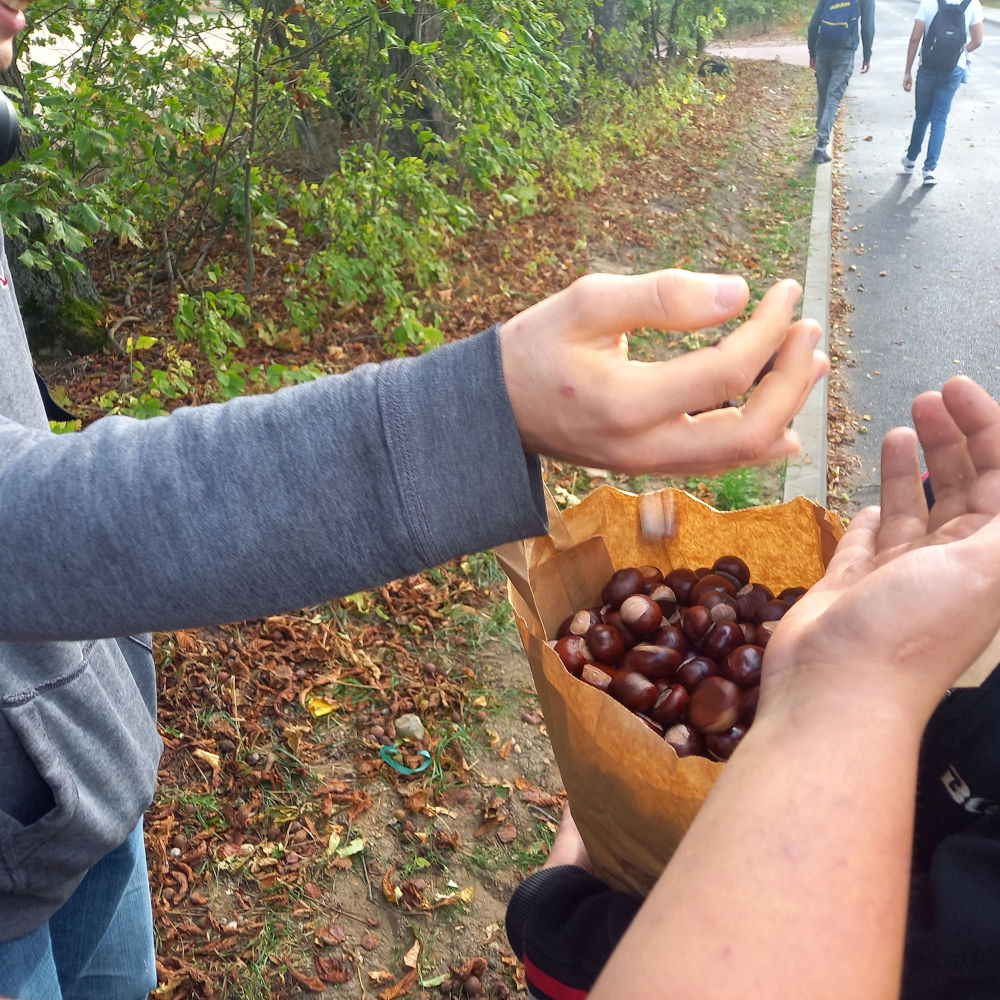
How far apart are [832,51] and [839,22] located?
0.29 metres

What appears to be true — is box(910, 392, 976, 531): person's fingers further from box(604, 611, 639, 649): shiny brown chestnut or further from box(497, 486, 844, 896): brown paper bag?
box(604, 611, 639, 649): shiny brown chestnut

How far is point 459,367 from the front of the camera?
2.65 feet

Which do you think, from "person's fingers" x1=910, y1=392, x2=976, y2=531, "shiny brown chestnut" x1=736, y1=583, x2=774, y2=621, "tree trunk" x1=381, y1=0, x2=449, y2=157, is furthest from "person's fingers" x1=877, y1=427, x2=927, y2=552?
"tree trunk" x1=381, y1=0, x2=449, y2=157

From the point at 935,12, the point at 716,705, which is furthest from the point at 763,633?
the point at 935,12

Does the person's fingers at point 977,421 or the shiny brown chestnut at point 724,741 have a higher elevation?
the person's fingers at point 977,421

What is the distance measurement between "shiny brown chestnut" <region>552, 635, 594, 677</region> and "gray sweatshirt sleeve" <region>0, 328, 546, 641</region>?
982mm

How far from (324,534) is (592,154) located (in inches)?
307

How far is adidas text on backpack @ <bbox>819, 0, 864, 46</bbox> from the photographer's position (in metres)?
9.42

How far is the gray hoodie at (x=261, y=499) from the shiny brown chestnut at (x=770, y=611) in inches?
41.4

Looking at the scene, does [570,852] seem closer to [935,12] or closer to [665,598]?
[665,598]

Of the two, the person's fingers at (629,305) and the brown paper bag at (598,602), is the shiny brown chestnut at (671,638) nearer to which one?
the brown paper bag at (598,602)

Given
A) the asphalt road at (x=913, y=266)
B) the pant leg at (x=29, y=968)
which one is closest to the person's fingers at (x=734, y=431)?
the pant leg at (x=29, y=968)

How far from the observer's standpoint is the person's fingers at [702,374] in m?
Result: 0.86

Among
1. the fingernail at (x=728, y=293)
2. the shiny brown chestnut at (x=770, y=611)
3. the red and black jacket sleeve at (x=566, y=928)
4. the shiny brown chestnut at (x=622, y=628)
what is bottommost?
the red and black jacket sleeve at (x=566, y=928)
